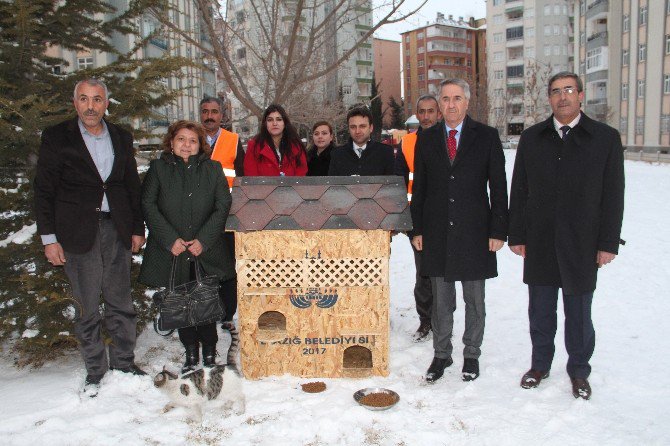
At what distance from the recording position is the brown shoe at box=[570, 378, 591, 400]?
3.86 metres

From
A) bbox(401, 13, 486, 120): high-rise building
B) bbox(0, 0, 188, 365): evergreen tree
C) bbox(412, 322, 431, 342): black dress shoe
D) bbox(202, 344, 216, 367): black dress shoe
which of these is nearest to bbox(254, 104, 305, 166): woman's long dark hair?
bbox(0, 0, 188, 365): evergreen tree

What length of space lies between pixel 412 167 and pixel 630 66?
39491 mm

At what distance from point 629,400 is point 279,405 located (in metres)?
2.41

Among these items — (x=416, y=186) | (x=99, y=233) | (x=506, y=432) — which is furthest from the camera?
(x=416, y=186)

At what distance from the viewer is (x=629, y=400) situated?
385 cm

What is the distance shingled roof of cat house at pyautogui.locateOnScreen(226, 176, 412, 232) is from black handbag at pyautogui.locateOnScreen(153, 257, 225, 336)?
0.50 m

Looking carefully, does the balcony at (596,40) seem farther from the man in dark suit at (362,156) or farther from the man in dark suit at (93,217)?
the man in dark suit at (93,217)

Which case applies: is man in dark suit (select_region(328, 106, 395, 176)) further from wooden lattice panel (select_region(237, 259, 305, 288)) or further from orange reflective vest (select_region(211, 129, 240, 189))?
wooden lattice panel (select_region(237, 259, 305, 288))

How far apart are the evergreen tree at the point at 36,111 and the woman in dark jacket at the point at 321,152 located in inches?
56.8

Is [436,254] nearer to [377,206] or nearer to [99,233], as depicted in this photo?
[377,206]

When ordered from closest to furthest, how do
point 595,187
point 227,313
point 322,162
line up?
point 595,187
point 227,313
point 322,162

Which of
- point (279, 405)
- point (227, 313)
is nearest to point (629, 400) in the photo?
point (279, 405)

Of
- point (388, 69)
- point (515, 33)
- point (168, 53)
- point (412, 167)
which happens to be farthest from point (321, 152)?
point (388, 69)

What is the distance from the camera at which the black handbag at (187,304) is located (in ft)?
13.2
